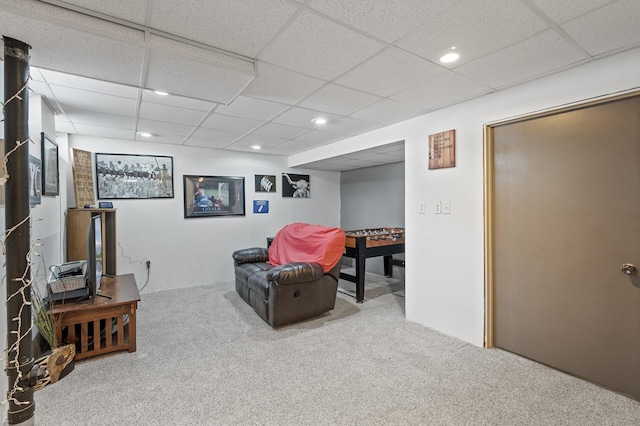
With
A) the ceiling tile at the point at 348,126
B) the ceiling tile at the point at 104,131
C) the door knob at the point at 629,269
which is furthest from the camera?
the ceiling tile at the point at 104,131

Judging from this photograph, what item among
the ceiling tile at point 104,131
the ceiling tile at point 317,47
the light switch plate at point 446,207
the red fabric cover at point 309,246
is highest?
the ceiling tile at point 104,131

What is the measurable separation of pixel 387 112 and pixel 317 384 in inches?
104

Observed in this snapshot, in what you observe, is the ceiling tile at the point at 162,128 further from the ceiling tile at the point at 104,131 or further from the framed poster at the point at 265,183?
the framed poster at the point at 265,183

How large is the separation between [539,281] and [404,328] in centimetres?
135

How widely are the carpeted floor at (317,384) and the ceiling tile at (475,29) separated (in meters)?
2.30

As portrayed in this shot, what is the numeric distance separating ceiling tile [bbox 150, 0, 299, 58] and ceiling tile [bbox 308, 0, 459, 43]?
8.3 inches

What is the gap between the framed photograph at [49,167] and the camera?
2660mm

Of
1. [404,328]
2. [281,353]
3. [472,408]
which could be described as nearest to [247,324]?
[281,353]

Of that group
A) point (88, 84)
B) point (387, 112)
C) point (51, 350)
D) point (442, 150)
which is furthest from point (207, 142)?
point (442, 150)

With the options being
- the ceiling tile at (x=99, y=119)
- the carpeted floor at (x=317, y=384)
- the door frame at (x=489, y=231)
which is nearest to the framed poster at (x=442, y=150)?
the door frame at (x=489, y=231)

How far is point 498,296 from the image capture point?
2682 mm

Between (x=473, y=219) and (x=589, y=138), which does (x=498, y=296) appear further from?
(x=589, y=138)

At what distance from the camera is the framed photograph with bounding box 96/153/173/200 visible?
167 inches

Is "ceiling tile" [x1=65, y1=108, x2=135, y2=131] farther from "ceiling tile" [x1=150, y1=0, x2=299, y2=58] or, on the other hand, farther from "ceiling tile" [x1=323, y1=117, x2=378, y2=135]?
"ceiling tile" [x1=323, y1=117, x2=378, y2=135]
